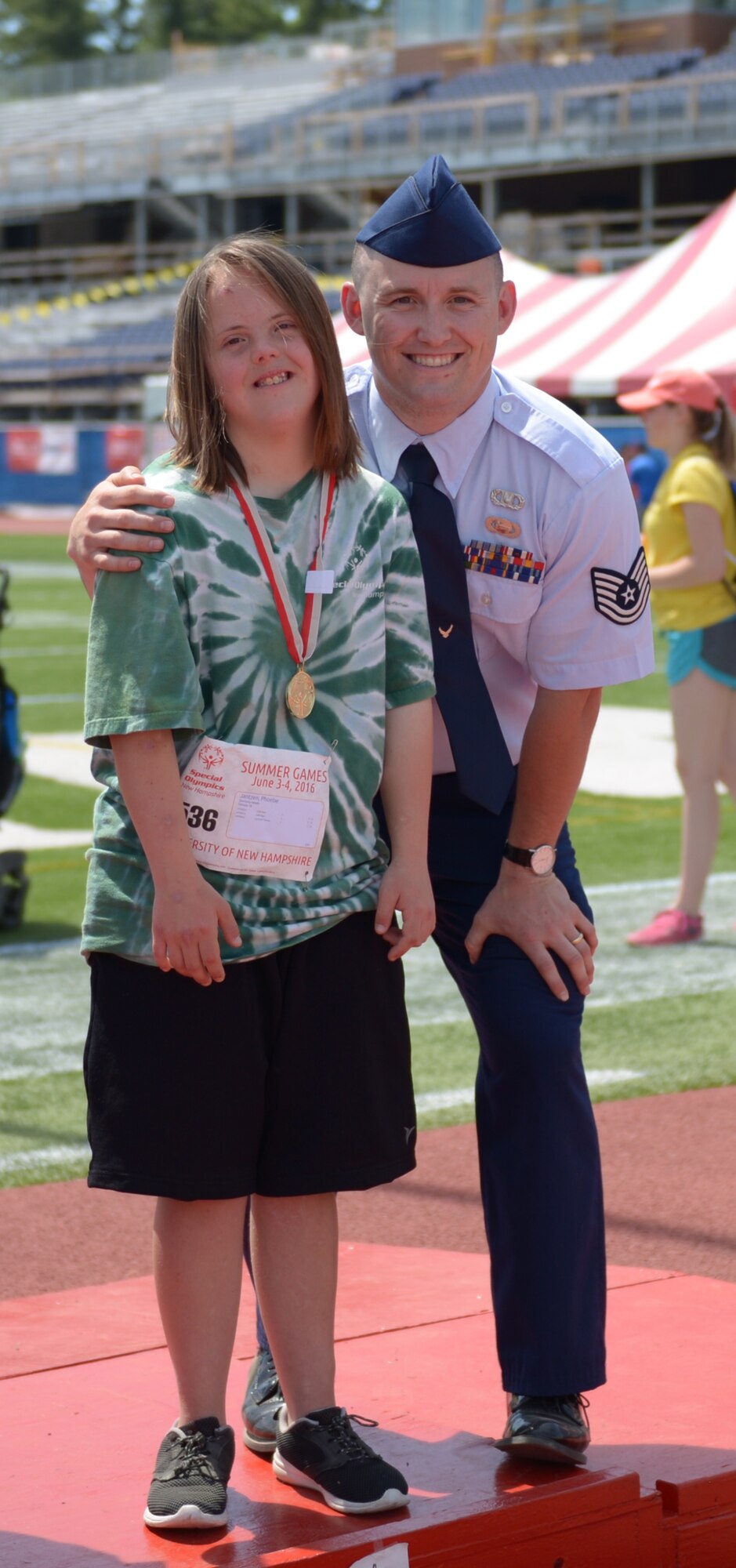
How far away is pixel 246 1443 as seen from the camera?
9.81 ft

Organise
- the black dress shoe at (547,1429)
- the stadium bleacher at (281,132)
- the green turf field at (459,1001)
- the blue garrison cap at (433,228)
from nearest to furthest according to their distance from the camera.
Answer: the black dress shoe at (547,1429) → the blue garrison cap at (433,228) → the green turf field at (459,1001) → the stadium bleacher at (281,132)

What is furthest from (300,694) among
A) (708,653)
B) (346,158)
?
(346,158)

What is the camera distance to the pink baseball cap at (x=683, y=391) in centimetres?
718

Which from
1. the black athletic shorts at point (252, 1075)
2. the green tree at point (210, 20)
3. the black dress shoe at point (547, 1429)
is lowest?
the black dress shoe at point (547, 1429)

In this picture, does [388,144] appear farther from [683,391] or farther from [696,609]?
[696,609]

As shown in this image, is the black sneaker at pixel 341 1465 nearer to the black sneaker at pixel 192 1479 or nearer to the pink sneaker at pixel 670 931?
the black sneaker at pixel 192 1479

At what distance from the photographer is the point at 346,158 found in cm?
4738

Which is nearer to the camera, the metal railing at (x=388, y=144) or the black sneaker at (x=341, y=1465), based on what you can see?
the black sneaker at (x=341, y=1465)

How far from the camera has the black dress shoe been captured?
110 inches

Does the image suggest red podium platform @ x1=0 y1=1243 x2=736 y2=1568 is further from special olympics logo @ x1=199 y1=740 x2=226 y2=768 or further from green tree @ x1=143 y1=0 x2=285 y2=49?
green tree @ x1=143 y1=0 x2=285 y2=49

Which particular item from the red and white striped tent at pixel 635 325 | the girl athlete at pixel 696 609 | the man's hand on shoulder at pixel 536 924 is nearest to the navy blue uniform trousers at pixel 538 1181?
the man's hand on shoulder at pixel 536 924

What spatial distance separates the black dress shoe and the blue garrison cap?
1.68 meters

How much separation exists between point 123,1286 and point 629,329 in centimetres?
1244

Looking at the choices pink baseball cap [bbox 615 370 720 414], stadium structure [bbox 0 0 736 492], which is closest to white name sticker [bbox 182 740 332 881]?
pink baseball cap [bbox 615 370 720 414]
